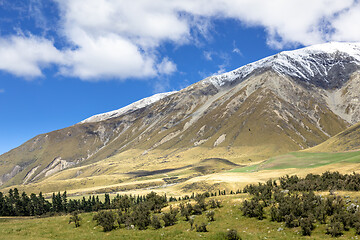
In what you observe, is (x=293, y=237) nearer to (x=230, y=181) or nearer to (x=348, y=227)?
(x=348, y=227)

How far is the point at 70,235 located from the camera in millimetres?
34781

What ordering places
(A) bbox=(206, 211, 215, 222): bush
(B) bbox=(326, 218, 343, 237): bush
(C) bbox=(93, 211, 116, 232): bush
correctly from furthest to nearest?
(A) bbox=(206, 211, 215, 222): bush, (C) bbox=(93, 211, 116, 232): bush, (B) bbox=(326, 218, 343, 237): bush

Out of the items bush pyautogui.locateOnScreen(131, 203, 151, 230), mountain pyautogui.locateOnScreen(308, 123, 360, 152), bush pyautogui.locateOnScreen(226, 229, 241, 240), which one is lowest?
bush pyautogui.locateOnScreen(226, 229, 241, 240)

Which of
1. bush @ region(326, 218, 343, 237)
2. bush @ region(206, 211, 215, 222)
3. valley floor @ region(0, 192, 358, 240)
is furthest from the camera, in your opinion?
bush @ region(206, 211, 215, 222)

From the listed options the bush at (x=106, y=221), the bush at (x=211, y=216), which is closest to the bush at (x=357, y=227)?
the bush at (x=211, y=216)

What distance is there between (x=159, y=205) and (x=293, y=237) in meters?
24.2

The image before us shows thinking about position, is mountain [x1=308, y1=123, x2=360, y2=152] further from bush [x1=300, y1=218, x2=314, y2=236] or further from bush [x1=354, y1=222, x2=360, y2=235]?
bush [x1=300, y1=218, x2=314, y2=236]

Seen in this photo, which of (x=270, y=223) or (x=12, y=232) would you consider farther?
(x=12, y=232)

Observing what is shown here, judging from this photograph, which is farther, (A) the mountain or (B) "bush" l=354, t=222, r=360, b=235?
(A) the mountain

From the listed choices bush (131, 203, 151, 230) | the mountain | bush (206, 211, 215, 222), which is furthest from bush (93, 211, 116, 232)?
the mountain

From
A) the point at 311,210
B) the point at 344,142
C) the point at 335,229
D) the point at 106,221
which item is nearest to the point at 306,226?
the point at 335,229

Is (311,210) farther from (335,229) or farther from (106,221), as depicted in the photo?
(106,221)

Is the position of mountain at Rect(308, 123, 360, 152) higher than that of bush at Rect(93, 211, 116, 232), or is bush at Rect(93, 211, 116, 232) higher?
mountain at Rect(308, 123, 360, 152)

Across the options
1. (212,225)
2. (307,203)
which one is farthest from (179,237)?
(307,203)
